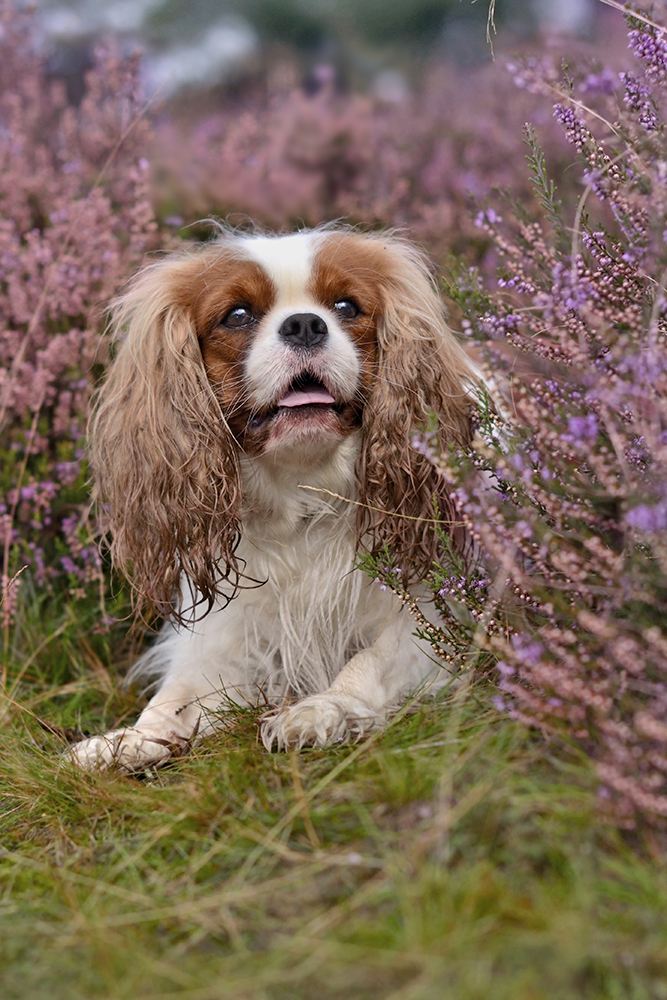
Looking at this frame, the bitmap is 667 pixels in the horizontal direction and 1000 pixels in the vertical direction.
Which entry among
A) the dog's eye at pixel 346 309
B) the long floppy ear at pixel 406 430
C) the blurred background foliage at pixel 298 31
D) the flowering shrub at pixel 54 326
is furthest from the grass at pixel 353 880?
the blurred background foliage at pixel 298 31

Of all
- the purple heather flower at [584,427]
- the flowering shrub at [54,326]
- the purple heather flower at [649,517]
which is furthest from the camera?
the flowering shrub at [54,326]

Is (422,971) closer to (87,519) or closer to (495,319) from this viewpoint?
(495,319)

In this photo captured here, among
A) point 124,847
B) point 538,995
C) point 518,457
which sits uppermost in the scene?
point 518,457

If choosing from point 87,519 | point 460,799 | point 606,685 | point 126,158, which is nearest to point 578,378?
point 606,685

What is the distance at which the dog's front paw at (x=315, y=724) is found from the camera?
216cm

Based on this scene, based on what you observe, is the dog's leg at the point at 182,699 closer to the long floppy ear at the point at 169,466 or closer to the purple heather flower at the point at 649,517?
the long floppy ear at the point at 169,466

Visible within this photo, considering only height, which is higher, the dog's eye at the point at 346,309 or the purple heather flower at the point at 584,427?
the dog's eye at the point at 346,309

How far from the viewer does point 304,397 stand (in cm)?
245

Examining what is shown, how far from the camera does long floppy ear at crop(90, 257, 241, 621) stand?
251cm

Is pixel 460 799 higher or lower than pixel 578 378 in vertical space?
lower

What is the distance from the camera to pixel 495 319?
2332 mm

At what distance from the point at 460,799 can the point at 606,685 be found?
1.01 ft

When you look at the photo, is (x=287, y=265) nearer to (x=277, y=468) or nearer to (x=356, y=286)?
(x=356, y=286)

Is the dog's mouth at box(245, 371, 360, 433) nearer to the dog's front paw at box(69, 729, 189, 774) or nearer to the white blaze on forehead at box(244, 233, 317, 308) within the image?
the white blaze on forehead at box(244, 233, 317, 308)
